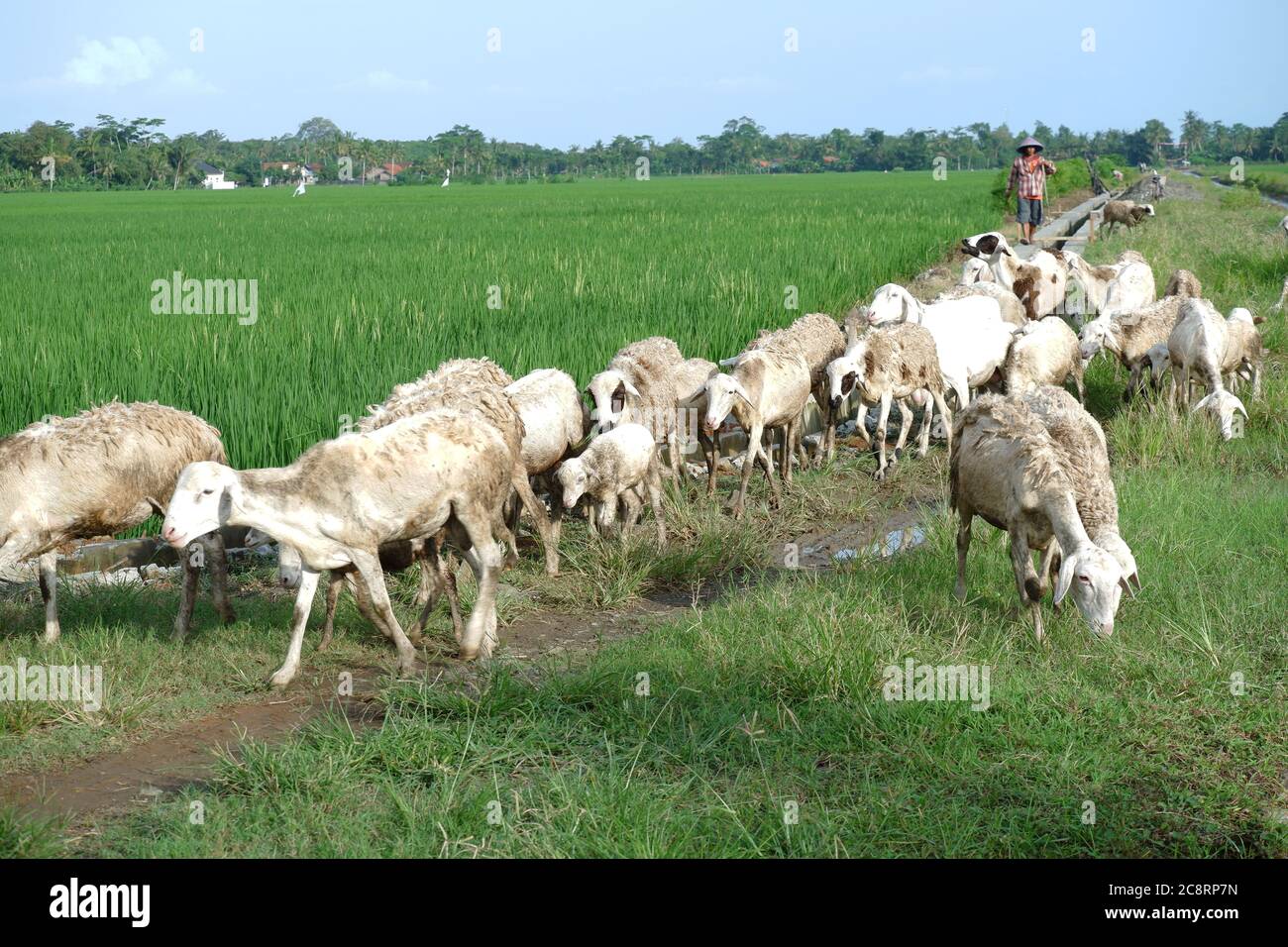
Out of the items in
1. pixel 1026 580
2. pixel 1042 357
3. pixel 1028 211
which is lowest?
pixel 1026 580

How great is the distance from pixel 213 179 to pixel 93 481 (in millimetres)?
76463

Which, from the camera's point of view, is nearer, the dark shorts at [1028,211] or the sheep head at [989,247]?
the sheep head at [989,247]

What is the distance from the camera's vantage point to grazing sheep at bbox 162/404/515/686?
19.3ft

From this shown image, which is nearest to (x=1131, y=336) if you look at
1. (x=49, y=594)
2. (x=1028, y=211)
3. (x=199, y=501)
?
(x=199, y=501)

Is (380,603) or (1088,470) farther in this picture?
(1088,470)

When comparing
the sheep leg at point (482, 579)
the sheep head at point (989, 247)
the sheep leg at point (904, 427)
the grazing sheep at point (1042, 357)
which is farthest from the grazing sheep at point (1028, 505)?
the sheep head at point (989, 247)

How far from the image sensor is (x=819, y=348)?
11500 mm

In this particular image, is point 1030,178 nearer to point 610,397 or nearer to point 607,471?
point 610,397

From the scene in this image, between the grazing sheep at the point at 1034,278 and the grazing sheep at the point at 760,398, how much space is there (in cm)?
587

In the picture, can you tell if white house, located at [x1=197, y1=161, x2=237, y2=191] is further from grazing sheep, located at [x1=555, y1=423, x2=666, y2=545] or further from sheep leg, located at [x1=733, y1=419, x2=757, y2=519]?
grazing sheep, located at [x1=555, y1=423, x2=666, y2=545]

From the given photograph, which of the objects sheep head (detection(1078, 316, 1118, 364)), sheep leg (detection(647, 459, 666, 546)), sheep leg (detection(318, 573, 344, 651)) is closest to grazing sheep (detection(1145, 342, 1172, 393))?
sheep head (detection(1078, 316, 1118, 364))

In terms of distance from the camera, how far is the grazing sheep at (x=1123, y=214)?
92.5 ft

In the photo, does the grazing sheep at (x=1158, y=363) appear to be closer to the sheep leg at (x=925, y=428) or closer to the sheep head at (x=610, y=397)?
the sheep leg at (x=925, y=428)

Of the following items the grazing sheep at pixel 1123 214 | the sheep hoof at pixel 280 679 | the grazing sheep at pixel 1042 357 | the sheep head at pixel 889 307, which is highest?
the grazing sheep at pixel 1123 214
